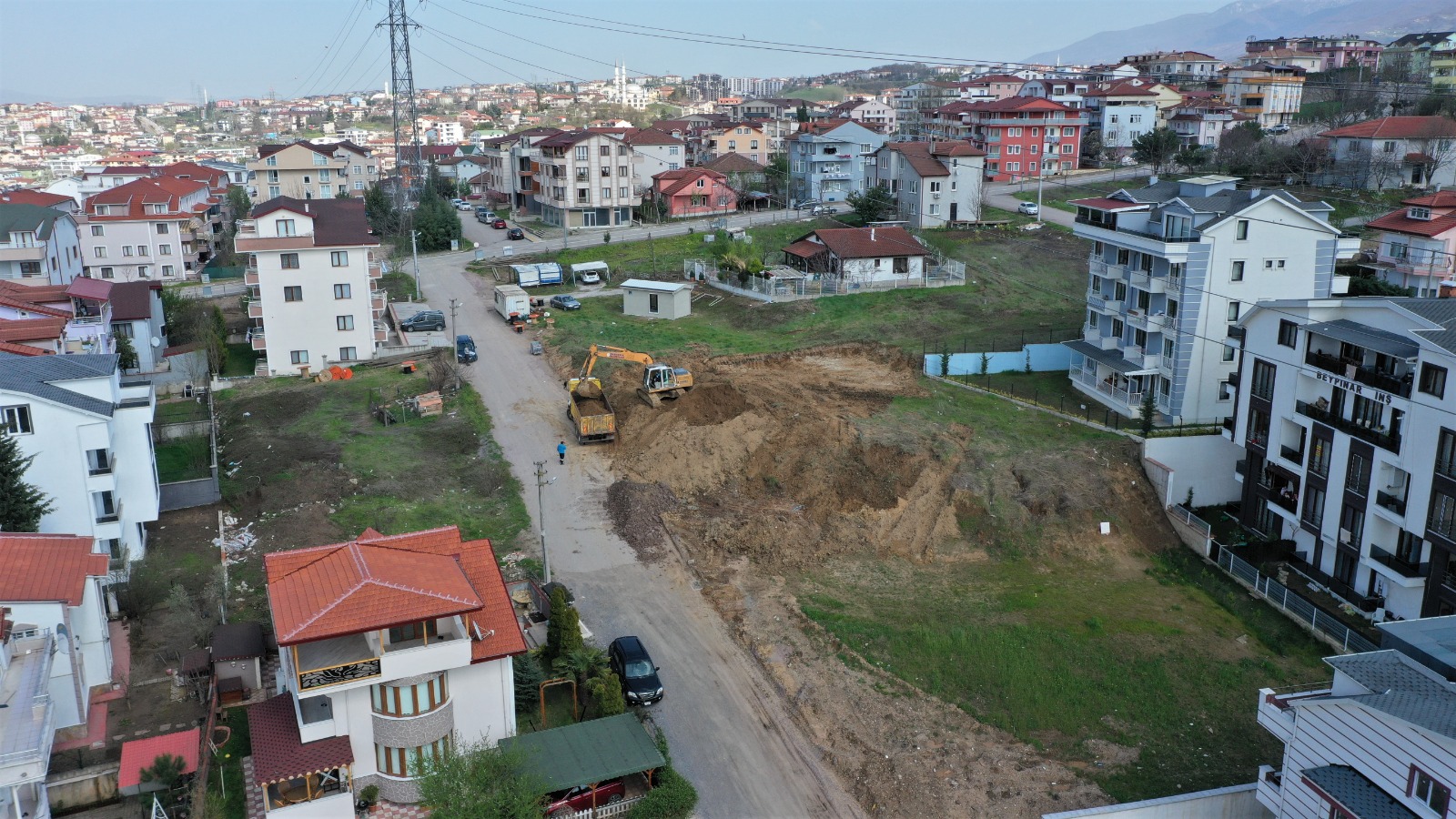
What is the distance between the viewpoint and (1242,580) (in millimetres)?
29453

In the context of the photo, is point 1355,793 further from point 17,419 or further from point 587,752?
point 17,419

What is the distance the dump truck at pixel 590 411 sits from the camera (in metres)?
36.0

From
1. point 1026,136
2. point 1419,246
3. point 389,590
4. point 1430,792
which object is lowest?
point 1430,792

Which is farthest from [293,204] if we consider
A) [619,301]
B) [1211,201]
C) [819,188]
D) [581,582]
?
[819,188]

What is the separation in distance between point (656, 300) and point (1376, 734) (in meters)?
39.3

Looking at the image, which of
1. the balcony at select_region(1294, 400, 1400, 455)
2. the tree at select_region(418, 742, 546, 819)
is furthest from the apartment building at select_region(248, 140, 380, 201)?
the tree at select_region(418, 742, 546, 819)

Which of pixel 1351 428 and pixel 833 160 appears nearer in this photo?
pixel 1351 428

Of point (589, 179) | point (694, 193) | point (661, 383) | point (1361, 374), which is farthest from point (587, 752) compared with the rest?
point (694, 193)

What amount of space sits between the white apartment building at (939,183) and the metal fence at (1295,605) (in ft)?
138

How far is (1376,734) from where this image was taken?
53.9ft

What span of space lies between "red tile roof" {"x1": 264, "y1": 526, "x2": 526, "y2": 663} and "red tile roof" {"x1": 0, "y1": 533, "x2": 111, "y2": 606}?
427 cm

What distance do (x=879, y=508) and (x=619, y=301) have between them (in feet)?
86.7

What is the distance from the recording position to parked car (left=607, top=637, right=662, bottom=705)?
72.6 feet

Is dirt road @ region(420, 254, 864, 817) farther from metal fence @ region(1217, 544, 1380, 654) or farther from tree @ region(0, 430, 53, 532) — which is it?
metal fence @ region(1217, 544, 1380, 654)
